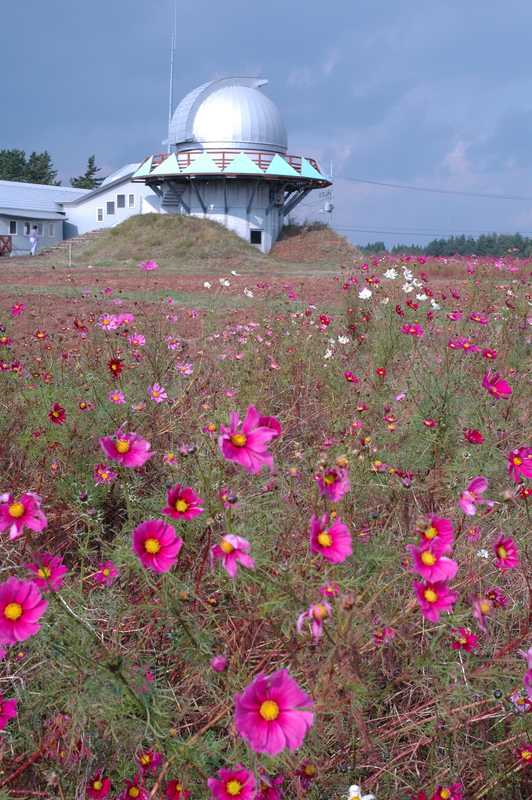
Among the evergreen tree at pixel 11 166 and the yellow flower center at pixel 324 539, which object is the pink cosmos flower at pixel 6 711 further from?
the evergreen tree at pixel 11 166

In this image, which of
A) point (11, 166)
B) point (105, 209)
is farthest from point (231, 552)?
point (11, 166)

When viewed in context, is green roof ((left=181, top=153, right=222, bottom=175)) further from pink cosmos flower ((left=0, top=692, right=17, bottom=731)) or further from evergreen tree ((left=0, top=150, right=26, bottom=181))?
evergreen tree ((left=0, top=150, right=26, bottom=181))

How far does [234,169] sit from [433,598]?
24.3 metres

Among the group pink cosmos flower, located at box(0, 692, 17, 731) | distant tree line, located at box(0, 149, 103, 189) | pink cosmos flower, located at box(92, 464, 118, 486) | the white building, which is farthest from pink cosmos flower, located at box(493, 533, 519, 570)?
distant tree line, located at box(0, 149, 103, 189)

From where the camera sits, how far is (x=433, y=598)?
41.1 inches

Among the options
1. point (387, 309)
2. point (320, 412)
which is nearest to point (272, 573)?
point (320, 412)

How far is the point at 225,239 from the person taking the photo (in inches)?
909

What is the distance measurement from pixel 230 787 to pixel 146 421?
5.55 feet

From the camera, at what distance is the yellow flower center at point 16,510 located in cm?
120

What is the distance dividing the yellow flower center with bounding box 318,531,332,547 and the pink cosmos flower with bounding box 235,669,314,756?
0.79ft

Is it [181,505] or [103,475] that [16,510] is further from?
[103,475]

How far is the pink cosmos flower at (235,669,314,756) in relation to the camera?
852mm

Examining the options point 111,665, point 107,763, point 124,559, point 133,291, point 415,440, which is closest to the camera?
point 111,665

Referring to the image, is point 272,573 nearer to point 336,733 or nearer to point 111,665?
point 336,733
